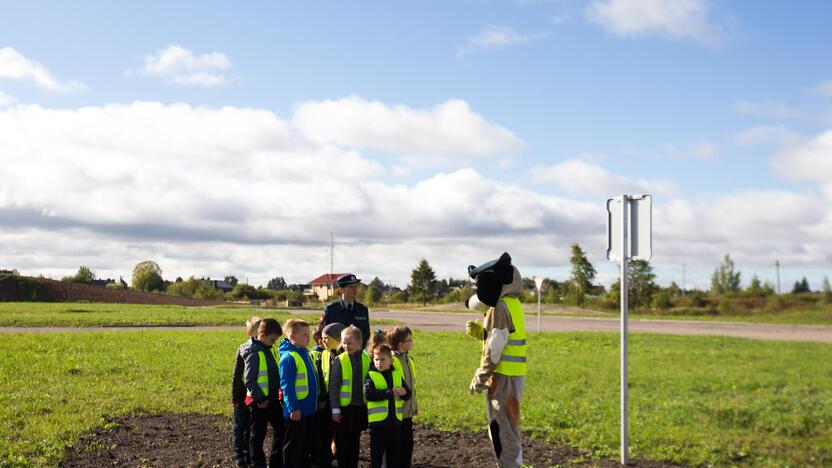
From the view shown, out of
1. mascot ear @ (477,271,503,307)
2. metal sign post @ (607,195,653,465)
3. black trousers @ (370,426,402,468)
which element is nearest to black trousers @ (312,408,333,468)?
black trousers @ (370,426,402,468)

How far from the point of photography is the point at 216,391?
1180 centimetres

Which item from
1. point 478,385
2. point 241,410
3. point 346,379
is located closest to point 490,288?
point 478,385

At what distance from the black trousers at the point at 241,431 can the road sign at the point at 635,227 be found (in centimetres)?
402

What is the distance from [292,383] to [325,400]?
557 millimetres

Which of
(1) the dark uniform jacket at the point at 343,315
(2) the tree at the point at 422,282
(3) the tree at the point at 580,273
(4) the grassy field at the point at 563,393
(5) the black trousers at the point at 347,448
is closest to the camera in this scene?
(5) the black trousers at the point at 347,448

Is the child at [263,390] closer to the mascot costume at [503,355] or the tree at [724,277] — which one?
the mascot costume at [503,355]

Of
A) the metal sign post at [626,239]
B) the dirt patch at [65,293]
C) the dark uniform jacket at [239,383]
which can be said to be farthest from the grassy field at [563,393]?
the dirt patch at [65,293]

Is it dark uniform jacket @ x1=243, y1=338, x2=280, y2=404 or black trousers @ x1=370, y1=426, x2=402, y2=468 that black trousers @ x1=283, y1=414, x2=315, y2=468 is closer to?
dark uniform jacket @ x1=243, y1=338, x2=280, y2=404

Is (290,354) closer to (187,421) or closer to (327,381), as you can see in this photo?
(327,381)

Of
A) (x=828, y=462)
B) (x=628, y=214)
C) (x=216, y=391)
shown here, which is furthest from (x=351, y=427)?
(x=216, y=391)

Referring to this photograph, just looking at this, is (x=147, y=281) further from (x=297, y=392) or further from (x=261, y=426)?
(x=297, y=392)

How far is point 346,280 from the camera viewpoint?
7398 millimetres

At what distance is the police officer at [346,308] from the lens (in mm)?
7355

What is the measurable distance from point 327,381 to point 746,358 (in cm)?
1473
